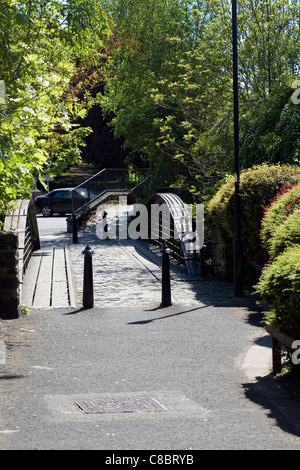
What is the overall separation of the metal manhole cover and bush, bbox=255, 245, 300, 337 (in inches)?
63.5

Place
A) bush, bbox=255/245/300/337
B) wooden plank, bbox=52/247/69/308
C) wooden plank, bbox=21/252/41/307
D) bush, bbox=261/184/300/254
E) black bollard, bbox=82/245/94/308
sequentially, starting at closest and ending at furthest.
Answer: bush, bbox=255/245/300/337
bush, bbox=261/184/300/254
black bollard, bbox=82/245/94/308
wooden plank, bbox=52/247/69/308
wooden plank, bbox=21/252/41/307

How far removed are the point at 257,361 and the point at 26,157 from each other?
4.31m

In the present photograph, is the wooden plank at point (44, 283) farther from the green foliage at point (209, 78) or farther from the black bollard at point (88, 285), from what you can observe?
the green foliage at point (209, 78)

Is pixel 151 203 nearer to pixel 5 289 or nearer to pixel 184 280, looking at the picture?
pixel 184 280

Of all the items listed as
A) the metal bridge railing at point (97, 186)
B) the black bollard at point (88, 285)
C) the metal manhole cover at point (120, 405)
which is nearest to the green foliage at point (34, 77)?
the black bollard at point (88, 285)

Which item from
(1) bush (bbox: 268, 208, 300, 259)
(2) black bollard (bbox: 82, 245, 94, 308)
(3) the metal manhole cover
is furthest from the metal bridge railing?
(3) the metal manhole cover

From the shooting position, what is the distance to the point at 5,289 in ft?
35.4

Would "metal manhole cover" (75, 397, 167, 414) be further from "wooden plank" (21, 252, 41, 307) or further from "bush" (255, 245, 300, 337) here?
"wooden plank" (21, 252, 41, 307)

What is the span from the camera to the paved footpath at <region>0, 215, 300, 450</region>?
17.3 ft

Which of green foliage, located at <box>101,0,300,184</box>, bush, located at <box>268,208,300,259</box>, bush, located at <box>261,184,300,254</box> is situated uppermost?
green foliage, located at <box>101,0,300,184</box>

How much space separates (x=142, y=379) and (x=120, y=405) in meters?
1.03

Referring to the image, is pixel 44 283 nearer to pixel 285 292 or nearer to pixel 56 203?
pixel 285 292
